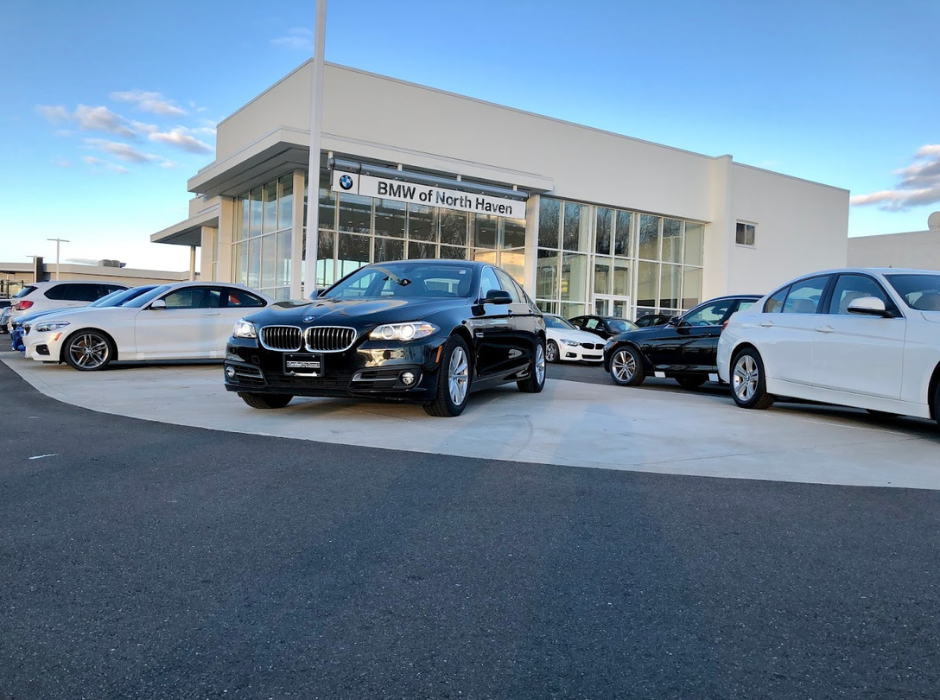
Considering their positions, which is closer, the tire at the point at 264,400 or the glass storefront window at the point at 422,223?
the tire at the point at 264,400

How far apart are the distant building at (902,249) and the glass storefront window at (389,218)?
110 feet

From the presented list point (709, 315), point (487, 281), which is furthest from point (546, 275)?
point (487, 281)

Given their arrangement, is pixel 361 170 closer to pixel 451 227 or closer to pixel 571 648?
pixel 451 227

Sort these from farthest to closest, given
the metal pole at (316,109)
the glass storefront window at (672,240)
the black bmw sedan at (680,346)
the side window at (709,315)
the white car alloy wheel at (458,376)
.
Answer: the glass storefront window at (672,240)
the metal pole at (316,109)
the side window at (709,315)
the black bmw sedan at (680,346)
the white car alloy wheel at (458,376)

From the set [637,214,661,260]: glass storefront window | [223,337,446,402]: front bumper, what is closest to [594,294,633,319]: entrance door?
[637,214,661,260]: glass storefront window

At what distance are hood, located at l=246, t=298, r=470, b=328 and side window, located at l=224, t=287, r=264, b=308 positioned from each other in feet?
20.0

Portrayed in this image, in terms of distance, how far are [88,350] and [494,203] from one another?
15.2m

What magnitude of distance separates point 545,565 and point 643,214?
A: 94.7 feet

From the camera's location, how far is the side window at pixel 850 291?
7410mm

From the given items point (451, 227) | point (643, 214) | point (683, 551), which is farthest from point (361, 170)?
point (683, 551)

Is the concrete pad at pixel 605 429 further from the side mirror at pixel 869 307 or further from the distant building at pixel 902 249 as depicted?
the distant building at pixel 902 249

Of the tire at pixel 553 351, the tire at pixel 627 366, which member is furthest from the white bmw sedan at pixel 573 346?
the tire at pixel 627 366

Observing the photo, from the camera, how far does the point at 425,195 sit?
2344 cm

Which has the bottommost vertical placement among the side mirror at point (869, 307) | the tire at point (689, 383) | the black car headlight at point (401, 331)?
the tire at point (689, 383)
